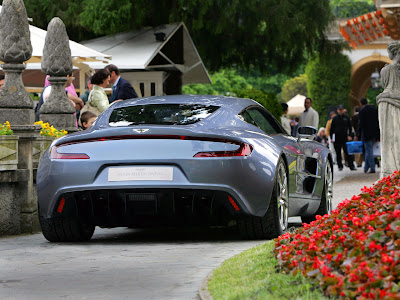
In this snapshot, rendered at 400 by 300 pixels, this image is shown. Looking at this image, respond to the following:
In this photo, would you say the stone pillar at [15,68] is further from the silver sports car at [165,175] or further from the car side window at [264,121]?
the car side window at [264,121]

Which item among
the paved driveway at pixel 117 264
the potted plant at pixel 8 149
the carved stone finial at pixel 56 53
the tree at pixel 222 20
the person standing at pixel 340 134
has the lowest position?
the person standing at pixel 340 134

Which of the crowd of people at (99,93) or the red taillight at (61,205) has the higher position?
the crowd of people at (99,93)

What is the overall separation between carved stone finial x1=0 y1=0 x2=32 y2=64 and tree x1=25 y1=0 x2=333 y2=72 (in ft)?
43.6

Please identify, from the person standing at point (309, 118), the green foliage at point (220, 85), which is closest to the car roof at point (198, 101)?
the person standing at point (309, 118)

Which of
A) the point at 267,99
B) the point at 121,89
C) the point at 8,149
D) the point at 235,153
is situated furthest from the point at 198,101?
the point at 267,99

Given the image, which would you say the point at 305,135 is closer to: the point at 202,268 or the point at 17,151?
the point at 17,151

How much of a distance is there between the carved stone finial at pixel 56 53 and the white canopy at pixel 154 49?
10.4 metres

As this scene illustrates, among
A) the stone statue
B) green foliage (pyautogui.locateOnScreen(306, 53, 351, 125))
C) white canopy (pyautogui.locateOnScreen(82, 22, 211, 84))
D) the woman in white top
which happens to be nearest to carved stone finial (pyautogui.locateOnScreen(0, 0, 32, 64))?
the woman in white top

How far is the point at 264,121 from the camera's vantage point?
1002 cm

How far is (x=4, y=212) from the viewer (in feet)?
32.8

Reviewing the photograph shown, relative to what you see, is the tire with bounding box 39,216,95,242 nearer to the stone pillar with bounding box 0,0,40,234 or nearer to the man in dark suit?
the stone pillar with bounding box 0,0,40,234

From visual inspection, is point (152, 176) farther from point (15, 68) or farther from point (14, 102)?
point (15, 68)

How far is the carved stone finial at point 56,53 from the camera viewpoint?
1323 cm

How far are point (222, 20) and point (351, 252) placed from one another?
66.5 ft
